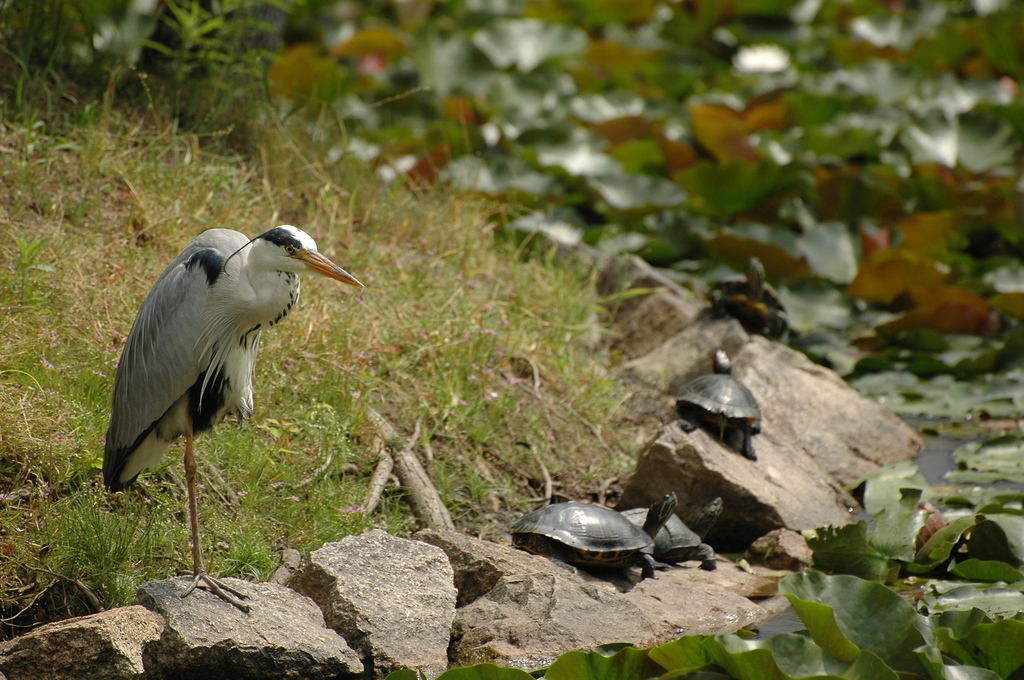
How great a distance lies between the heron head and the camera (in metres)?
2.69

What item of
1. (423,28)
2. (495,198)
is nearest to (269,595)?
(495,198)

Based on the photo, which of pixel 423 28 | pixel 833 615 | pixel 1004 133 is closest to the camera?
pixel 833 615

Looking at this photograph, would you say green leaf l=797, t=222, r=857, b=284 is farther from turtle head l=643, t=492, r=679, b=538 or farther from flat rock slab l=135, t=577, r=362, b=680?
flat rock slab l=135, t=577, r=362, b=680

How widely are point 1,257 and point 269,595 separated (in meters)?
2.01

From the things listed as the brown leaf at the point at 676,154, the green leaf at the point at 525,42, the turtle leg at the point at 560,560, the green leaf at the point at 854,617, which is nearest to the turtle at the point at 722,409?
the turtle leg at the point at 560,560

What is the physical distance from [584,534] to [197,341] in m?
1.46

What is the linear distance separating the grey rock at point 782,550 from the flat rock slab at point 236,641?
68.1 inches

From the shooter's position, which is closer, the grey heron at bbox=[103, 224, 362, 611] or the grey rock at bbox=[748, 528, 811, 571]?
the grey heron at bbox=[103, 224, 362, 611]

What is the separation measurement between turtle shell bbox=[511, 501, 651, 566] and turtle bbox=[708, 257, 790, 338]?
220 cm

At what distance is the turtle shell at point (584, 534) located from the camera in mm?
3406

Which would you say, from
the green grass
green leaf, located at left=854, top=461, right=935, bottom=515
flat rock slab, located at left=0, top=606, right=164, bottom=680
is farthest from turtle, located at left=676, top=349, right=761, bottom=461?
flat rock slab, located at left=0, top=606, right=164, bottom=680

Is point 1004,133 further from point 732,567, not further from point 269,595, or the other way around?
point 269,595

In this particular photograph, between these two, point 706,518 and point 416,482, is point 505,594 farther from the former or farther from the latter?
point 706,518

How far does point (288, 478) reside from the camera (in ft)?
11.6
